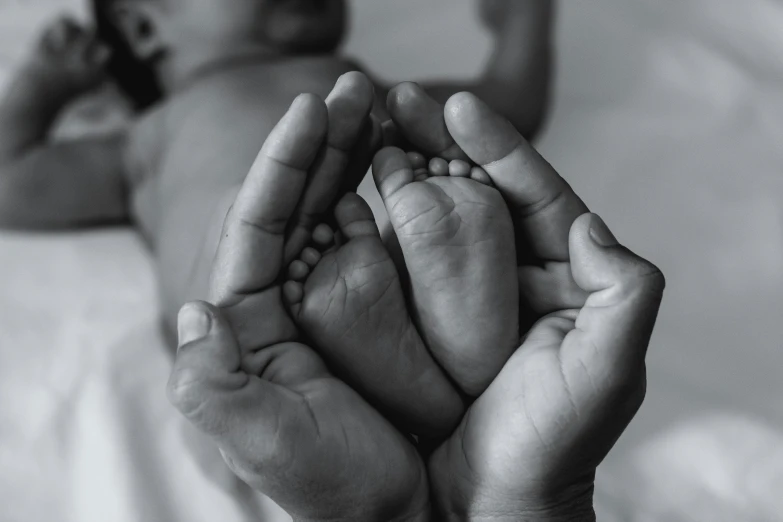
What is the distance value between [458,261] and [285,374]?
0.15 meters

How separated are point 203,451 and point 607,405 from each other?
1.47 ft

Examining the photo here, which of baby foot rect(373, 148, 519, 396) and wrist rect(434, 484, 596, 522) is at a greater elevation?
baby foot rect(373, 148, 519, 396)

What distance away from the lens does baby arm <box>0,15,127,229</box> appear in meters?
1.03

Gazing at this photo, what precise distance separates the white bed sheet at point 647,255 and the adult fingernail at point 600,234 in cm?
31

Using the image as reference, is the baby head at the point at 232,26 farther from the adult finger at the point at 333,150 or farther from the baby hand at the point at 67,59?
the adult finger at the point at 333,150

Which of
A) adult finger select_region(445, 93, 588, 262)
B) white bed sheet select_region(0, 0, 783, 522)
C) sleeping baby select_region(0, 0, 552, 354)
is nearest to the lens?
adult finger select_region(445, 93, 588, 262)

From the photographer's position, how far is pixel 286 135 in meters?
0.55

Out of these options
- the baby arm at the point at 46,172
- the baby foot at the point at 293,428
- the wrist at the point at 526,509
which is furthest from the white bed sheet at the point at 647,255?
the baby foot at the point at 293,428

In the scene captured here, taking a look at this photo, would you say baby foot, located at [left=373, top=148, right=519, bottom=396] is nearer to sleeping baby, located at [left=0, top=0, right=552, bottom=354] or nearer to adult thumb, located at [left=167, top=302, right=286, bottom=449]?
adult thumb, located at [left=167, top=302, right=286, bottom=449]

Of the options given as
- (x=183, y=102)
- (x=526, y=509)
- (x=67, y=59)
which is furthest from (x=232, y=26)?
(x=526, y=509)

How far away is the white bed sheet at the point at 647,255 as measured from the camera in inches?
30.3

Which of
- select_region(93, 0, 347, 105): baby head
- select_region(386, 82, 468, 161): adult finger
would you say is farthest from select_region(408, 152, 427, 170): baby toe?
select_region(93, 0, 347, 105): baby head

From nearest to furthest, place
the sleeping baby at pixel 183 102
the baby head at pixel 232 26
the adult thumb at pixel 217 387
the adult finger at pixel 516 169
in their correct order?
the adult thumb at pixel 217 387, the adult finger at pixel 516 169, the sleeping baby at pixel 183 102, the baby head at pixel 232 26

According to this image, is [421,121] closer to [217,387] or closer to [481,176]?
[481,176]
